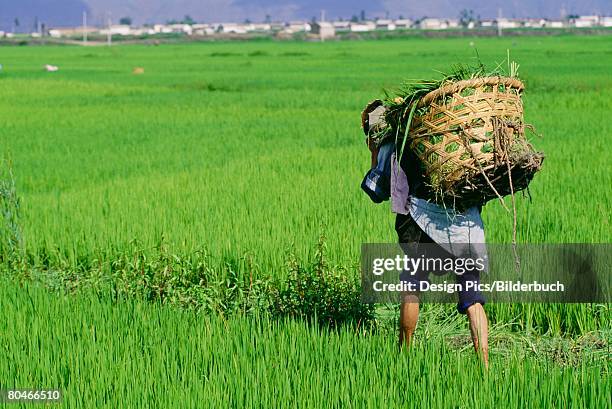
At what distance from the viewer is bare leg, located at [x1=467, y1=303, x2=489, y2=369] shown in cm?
322

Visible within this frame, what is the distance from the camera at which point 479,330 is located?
3.24 meters

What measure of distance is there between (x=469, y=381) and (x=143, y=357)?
3.83ft

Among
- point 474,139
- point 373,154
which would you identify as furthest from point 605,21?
point 474,139

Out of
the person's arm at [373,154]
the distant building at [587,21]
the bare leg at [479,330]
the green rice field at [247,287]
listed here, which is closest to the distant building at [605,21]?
the distant building at [587,21]

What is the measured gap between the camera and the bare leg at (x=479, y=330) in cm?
322

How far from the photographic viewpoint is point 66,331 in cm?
367

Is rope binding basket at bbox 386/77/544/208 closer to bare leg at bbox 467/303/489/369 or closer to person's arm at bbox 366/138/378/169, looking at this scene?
person's arm at bbox 366/138/378/169

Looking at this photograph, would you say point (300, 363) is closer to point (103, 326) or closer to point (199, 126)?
point (103, 326)

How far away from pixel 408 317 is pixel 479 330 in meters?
0.27

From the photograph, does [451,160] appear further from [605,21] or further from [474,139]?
[605,21]

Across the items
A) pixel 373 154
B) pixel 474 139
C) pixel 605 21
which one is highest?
pixel 605 21

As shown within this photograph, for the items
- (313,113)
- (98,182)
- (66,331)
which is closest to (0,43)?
(313,113)

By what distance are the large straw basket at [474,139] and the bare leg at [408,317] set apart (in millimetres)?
451

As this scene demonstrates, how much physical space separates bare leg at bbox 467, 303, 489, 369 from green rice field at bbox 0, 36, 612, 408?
0.16 feet
